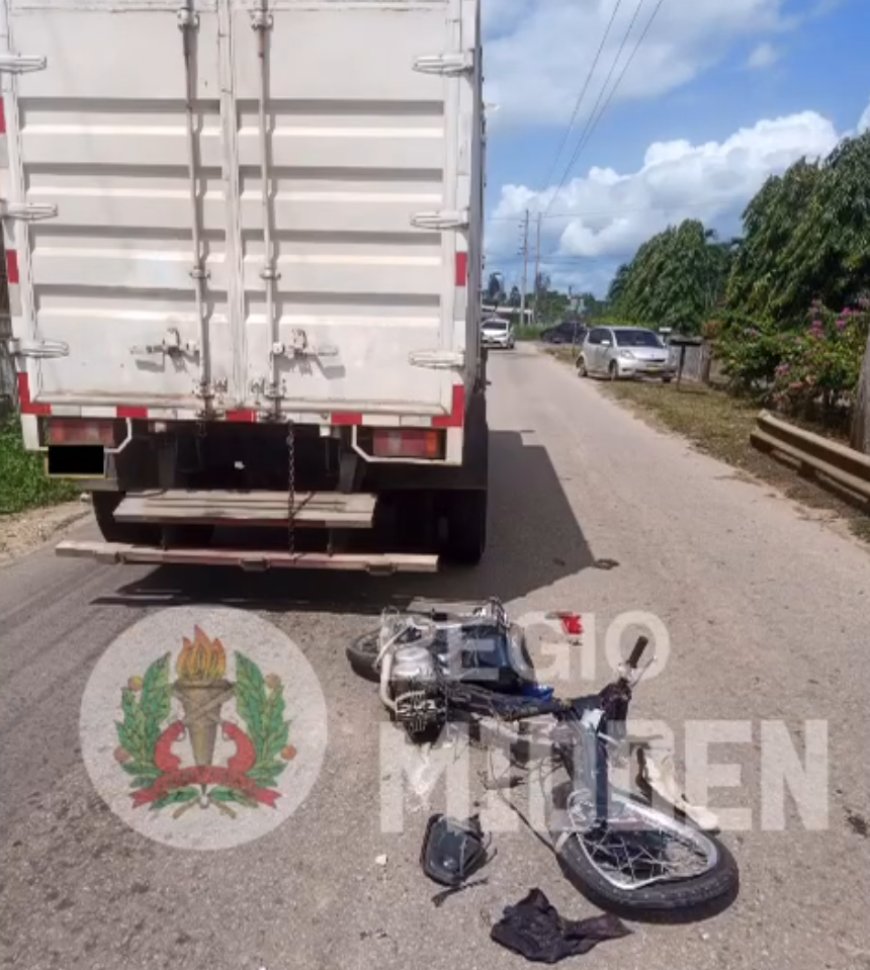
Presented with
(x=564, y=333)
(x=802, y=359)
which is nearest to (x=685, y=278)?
(x=564, y=333)

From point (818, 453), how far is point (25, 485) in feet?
26.9

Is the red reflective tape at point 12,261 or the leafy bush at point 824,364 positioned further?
the leafy bush at point 824,364

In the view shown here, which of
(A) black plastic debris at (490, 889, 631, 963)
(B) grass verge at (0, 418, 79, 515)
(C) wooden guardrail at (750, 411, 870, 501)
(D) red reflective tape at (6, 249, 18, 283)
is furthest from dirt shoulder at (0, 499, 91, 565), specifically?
(C) wooden guardrail at (750, 411, 870, 501)

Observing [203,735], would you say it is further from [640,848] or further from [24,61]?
[24,61]

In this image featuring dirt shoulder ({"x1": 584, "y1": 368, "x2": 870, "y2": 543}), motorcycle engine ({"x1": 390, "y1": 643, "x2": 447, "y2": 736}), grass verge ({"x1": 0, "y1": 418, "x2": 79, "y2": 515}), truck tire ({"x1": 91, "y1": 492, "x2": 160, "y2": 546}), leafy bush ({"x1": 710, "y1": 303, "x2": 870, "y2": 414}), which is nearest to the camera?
motorcycle engine ({"x1": 390, "y1": 643, "x2": 447, "y2": 736})

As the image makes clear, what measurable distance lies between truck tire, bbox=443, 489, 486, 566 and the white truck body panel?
1.14 metres

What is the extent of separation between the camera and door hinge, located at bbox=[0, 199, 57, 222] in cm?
434

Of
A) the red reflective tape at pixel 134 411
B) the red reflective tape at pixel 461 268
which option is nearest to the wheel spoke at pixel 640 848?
the red reflective tape at pixel 461 268

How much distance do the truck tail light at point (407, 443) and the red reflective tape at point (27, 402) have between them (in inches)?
70.7

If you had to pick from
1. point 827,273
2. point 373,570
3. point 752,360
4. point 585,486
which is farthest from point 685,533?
point 827,273

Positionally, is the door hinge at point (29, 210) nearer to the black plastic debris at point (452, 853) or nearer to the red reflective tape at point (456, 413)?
the red reflective tape at point (456, 413)

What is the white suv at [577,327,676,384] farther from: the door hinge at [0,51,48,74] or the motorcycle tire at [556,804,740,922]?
the motorcycle tire at [556,804,740,922]

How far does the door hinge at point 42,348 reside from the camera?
4.51 meters

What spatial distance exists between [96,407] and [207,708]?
1797mm
